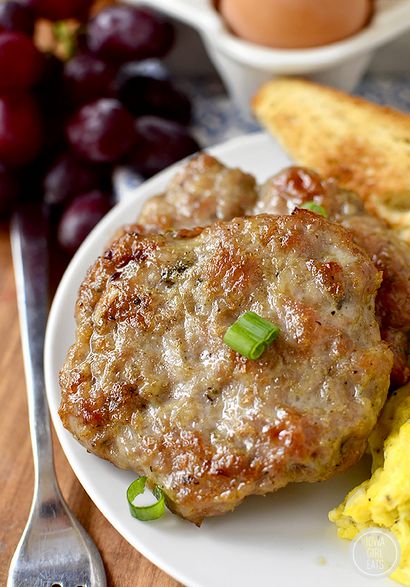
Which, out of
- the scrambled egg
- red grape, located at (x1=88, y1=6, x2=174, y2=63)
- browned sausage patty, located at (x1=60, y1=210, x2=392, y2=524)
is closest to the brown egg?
red grape, located at (x1=88, y1=6, x2=174, y2=63)

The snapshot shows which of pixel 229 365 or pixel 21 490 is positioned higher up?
pixel 229 365

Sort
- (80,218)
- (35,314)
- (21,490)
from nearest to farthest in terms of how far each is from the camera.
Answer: (21,490) → (35,314) → (80,218)

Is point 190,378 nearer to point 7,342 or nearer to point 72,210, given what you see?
point 7,342

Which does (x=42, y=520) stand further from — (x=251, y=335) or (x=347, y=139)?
(x=347, y=139)

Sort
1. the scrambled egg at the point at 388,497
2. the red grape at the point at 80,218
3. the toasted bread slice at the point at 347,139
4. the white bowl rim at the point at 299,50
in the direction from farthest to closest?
the white bowl rim at the point at 299,50 → the red grape at the point at 80,218 → the toasted bread slice at the point at 347,139 → the scrambled egg at the point at 388,497

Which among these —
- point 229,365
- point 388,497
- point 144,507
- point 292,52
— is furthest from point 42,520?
point 292,52

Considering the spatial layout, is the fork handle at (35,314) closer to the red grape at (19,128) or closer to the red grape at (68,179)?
the red grape at (68,179)

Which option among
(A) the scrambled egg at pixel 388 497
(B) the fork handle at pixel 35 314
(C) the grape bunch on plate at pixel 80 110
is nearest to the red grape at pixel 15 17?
(C) the grape bunch on plate at pixel 80 110
